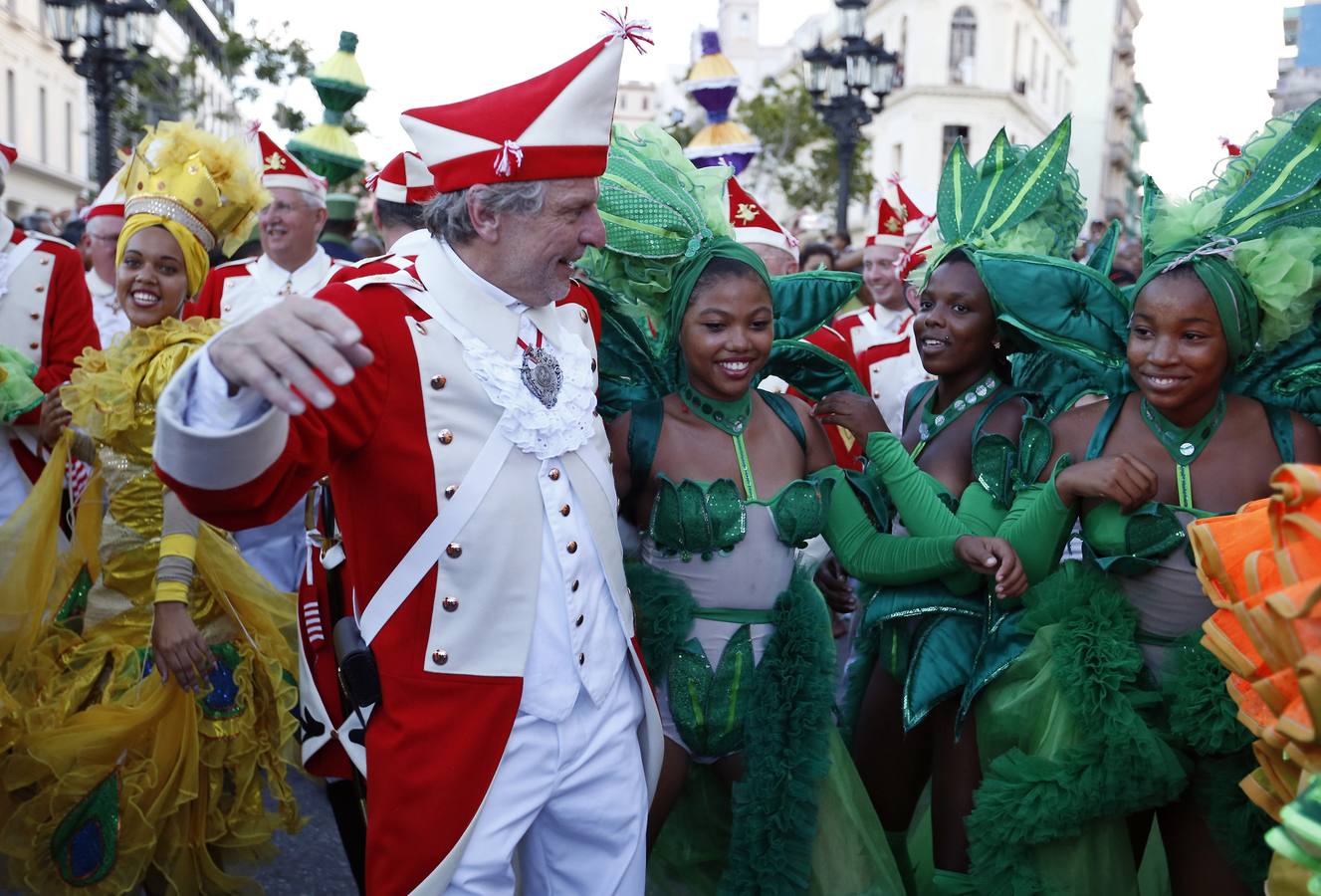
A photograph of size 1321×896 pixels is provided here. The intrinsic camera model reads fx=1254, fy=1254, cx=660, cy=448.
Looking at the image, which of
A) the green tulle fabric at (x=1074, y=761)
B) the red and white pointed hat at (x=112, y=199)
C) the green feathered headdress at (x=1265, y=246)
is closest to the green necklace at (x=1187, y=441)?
the green feathered headdress at (x=1265, y=246)

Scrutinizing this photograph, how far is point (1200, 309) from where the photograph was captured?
2965 mm

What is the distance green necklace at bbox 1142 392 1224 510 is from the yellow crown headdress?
2.96m

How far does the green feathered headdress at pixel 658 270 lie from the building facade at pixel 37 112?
37.5 meters

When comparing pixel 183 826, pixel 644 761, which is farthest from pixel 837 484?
pixel 183 826

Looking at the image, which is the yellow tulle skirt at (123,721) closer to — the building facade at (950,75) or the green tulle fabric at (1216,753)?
the green tulle fabric at (1216,753)

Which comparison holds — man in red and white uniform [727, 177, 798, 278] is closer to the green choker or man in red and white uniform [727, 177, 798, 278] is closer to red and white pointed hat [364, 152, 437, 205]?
red and white pointed hat [364, 152, 437, 205]

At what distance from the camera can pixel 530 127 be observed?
2527 millimetres

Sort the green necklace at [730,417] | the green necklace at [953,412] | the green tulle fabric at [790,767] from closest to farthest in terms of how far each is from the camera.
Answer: the green tulle fabric at [790,767] → the green necklace at [730,417] → the green necklace at [953,412]

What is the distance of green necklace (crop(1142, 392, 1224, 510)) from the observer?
302 cm

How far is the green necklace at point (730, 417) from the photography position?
3281mm

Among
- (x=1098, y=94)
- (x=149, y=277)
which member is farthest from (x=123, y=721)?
(x=1098, y=94)

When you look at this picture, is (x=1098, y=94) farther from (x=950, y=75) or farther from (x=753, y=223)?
(x=753, y=223)

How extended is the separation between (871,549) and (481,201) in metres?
1.50

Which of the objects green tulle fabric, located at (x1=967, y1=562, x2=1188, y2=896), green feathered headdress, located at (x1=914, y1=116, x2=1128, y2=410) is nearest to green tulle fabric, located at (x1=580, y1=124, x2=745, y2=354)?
green feathered headdress, located at (x1=914, y1=116, x2=1128, y2=410)
